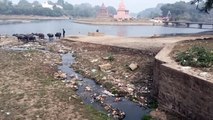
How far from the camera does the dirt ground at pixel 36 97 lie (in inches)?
559

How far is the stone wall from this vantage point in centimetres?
1170

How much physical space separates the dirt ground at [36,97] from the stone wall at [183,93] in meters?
2.93

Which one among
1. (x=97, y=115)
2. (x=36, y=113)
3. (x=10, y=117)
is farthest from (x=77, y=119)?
(x=10, y=117)

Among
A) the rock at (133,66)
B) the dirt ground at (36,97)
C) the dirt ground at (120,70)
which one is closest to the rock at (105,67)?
the dirt ground at (120,70)

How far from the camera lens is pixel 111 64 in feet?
80.0

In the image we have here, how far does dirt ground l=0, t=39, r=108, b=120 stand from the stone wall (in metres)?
2.93

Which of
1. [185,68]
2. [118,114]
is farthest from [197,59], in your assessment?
[118,114]

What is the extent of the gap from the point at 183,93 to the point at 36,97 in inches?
291

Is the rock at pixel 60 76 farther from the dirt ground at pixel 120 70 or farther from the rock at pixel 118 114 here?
the rock at pixel 118 114

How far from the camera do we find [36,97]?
16.5m

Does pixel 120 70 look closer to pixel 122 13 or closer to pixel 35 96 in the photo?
pixel 35 96

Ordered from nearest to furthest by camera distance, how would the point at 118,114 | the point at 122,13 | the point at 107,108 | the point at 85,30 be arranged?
1. the point at 118,114
2. the point at 107,108
3. the point at 85,30
4. the point at 122,13

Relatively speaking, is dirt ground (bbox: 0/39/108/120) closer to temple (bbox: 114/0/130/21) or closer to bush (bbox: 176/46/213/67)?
bush (bbox: 176/46/213/67)

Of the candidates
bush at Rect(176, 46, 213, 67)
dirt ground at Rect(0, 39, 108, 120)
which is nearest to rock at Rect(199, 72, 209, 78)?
bush at Rect(176, 46, 213, 67)
